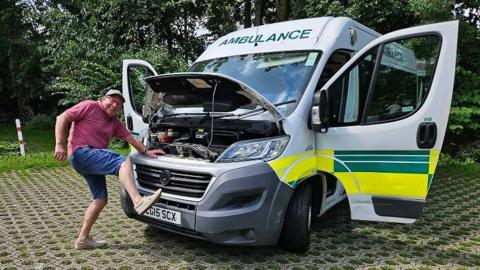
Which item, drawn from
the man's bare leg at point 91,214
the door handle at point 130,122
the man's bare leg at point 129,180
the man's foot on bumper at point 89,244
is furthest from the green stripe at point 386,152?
the door handle at point 130,122

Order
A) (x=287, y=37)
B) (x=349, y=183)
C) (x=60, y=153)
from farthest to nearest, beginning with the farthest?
(x=287, y=37) → (x=349, y=183) → (x=60, y=153)

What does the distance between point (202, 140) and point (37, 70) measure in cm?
1994

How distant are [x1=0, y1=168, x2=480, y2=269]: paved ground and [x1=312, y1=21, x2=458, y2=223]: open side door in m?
0.56

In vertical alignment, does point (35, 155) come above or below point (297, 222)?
above

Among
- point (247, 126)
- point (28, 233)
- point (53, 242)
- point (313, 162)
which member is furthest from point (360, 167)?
point (28, 233)

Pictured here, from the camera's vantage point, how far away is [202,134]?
4301 mm

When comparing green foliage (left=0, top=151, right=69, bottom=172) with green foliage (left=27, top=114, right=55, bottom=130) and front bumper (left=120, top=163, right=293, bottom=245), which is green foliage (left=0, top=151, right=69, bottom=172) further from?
green foliage (left=27, top=114, right=55, bottom=130)

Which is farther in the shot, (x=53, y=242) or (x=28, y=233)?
(x=28, y=233)

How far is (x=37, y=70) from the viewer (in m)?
21.4

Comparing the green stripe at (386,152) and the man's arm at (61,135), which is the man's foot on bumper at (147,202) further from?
the green stripe at (386,152)

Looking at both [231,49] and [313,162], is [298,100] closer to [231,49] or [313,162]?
[313,162]

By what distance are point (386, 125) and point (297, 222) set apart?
1.25 metres

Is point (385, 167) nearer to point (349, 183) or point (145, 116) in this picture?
point (349, 183)

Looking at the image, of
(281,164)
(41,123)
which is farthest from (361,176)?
(41,123)
